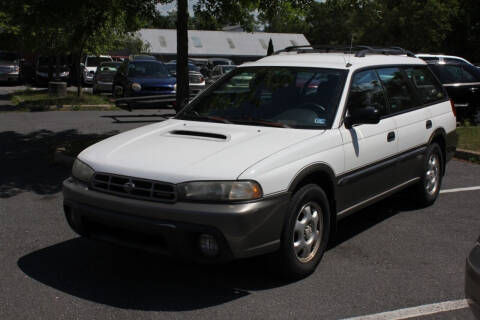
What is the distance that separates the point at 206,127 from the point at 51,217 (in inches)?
88.2

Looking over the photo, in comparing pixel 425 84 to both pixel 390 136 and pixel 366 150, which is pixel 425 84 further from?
pixel 366 150

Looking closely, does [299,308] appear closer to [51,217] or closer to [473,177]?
[51,217]

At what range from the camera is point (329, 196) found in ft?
16.5

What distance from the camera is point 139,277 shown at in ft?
15.5

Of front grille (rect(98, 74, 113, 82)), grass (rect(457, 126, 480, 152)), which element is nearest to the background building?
front grille (rect(98, 74, 113, 82))

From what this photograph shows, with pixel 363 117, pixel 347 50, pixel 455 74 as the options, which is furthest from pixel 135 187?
pixel 455 74

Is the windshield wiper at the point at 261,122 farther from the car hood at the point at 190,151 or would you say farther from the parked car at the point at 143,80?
the parked car at the point at 143,80

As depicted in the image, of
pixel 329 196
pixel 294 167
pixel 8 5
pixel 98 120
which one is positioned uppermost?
pixel 8 5

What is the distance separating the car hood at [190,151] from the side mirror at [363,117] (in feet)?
1.24

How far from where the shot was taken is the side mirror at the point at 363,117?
5.10 meters

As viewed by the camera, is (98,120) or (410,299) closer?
(410,299)

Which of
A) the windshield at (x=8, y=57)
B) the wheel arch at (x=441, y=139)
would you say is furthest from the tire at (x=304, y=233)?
the windshield at (x=8, y=57)

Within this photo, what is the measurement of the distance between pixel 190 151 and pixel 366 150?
1.74m

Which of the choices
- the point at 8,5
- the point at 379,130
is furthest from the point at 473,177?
the point at 8,5
